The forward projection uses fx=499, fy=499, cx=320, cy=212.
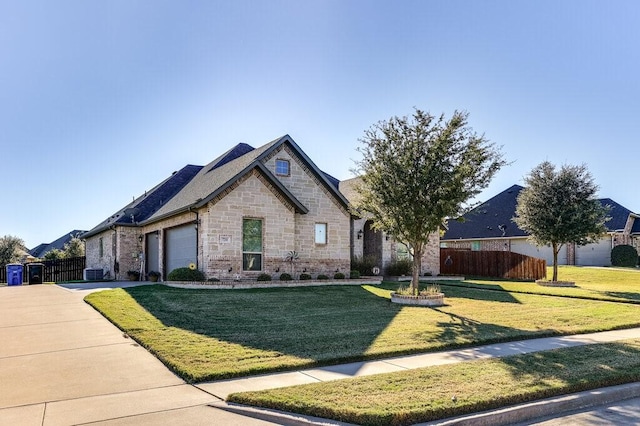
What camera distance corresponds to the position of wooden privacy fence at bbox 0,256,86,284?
106 ft

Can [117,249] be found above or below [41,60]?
below

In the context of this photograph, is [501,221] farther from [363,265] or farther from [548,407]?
[548,407]

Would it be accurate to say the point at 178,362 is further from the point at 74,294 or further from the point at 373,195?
the point at 74,294

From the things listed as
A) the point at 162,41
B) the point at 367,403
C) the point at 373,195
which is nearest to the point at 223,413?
the point at 367,403

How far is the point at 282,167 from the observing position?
72.9 feet

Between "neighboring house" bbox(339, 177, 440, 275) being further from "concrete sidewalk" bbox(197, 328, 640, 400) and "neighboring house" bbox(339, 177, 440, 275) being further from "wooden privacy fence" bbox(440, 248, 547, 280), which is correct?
"concrete sidewalk" bbox(197, 328, 640, 400)

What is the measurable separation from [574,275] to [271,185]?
69.5 feet

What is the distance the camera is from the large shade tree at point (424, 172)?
15422 millimetres

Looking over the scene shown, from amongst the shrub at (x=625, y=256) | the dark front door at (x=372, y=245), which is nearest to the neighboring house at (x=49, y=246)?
the dark front door at (x=372, y=245)

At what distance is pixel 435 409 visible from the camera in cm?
597

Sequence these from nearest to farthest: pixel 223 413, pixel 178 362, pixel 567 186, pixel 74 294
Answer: pixel 223 413 → pixel 178 362 → pixel 74 294 → pixel 567 186

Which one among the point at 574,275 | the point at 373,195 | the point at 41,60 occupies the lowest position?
the point at 574,275

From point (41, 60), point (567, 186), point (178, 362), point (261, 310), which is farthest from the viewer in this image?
point (567, 186)

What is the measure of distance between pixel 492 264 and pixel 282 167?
1639 centimetres
